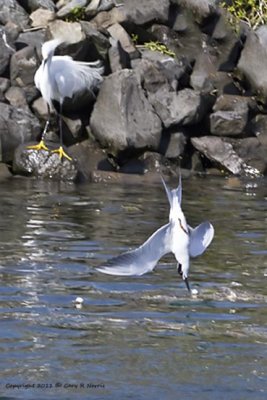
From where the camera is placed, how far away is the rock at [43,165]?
1831cm

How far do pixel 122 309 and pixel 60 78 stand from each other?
9.44 m

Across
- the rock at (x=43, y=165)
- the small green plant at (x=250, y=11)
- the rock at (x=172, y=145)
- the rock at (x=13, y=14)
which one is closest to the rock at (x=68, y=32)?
the rock at (x=13, y=14)

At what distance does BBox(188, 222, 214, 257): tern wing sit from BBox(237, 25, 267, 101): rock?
11.3 m

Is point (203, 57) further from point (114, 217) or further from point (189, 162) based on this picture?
point (114, 217)

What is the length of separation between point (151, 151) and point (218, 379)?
11.4 metres

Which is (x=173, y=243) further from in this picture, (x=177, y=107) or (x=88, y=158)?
(x=177, y=107)

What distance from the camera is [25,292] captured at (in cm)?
1082

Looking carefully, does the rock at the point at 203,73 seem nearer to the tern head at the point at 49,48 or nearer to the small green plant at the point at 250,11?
the small green plant at the point at 250,11

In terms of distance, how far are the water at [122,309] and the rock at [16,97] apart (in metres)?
3.57

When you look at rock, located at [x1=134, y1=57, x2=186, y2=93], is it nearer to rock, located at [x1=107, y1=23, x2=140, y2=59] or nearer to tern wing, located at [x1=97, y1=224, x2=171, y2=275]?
rock, located at [x1=107, y1=23, x2=140, y2=59]

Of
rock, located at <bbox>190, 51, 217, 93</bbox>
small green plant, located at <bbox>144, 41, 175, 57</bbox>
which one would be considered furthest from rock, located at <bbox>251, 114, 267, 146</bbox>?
small green plant, located at <bbox>144, 41, 175, 57</bbox>

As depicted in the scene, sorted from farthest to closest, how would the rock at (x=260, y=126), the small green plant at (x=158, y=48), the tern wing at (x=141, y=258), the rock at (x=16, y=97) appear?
1. the small green plant at (x=158, y=48)
2. the rock at (x=260, y=126)
3. the rock at (x=16, y=97)
4. the tern wing at (x=141, y=258)

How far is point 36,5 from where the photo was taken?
22203mm

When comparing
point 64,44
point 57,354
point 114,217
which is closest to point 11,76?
point 64,44
